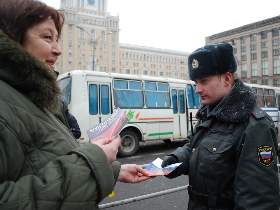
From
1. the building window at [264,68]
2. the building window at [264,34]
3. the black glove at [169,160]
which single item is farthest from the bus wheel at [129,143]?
the building window at [264,34]

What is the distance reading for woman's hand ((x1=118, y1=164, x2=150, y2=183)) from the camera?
1715 mm

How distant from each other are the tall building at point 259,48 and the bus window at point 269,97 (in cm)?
4423

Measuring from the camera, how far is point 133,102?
9969mm

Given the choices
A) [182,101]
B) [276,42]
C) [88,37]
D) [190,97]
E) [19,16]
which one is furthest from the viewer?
[88,37]

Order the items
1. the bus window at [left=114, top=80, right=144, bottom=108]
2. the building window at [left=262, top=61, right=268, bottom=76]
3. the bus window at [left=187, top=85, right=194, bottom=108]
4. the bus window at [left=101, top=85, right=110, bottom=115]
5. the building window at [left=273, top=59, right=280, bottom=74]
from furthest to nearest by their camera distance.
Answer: the building window at [left=262, top=61, right=268, bottom=76] → the building window at [left=273, top=59, right=280, bottom=74] → the bus window at [left=187, top=85, right=194, bottom=108] → the bus window at [left=114, top=80, right=144, bottom=108] → the bus window at [left=101, top=85, right=110, bottom=115]

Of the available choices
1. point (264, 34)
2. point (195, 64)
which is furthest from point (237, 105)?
point (264, 34)

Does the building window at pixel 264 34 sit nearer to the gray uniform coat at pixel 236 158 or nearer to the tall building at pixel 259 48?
the tall building at pixel 259 48

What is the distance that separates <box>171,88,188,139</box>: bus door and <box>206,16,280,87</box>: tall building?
52.7m

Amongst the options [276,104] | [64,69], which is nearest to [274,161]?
[276,104]

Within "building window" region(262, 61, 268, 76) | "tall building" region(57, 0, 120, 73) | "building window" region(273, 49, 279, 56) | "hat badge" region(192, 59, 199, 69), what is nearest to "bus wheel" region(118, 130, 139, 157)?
"hat badge" region(192, 59, 199, 69)

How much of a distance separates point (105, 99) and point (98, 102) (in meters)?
0.31

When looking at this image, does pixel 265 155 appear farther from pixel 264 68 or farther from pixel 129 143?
pixel 264 68

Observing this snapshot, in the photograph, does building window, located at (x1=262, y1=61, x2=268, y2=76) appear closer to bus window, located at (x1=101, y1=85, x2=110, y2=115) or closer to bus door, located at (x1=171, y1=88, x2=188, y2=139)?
bus door, located at (x1=171, y1=88, x2=188, y2=139)

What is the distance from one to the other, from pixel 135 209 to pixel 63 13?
3.76 m
